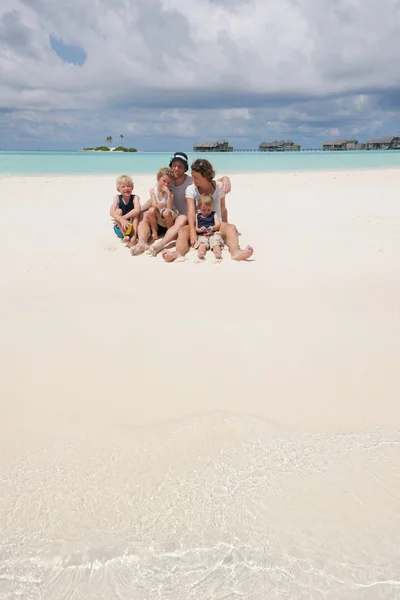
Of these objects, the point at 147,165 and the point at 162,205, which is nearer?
the point at 162,205

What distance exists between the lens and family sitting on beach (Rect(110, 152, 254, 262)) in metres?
5.53

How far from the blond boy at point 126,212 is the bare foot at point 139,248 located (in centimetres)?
30

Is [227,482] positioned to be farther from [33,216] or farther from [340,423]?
[33,216]

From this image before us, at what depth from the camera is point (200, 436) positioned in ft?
7.07

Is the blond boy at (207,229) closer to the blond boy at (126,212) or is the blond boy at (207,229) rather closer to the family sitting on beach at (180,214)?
the family sitting on beach at (180,214)

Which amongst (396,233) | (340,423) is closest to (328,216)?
(396,233)

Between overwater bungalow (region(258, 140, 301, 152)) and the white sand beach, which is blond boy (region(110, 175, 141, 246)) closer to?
the white sand beach

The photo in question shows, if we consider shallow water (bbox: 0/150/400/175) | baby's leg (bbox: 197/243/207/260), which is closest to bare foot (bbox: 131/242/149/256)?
baby's leg (bbox: 197/243/207/260)

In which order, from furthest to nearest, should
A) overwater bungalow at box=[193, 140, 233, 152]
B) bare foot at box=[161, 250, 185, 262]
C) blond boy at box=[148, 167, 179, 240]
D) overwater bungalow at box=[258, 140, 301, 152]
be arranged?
overwater bungalow at box=[258, 140, 301, 152] < overwater bungalow at box=[193, 140, 233, 152] < blond boy at box=[148, 167, 179, 240] < bare foot at box=[161, 250, 185, 262]

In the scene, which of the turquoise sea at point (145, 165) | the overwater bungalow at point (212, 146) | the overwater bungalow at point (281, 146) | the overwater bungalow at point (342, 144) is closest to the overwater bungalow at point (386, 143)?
the overwater bungalow at point (342, 144)

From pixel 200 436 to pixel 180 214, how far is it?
4434 millimetres

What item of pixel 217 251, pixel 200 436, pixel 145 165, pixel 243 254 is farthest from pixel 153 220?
pixel 145 165

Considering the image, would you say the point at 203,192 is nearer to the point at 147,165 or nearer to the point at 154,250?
the point at 154,250

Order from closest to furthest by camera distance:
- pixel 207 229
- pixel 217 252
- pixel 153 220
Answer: pixel 217 252 < pixel 207 229 < pixel 153 220
